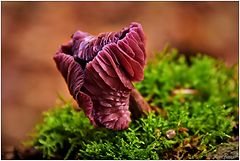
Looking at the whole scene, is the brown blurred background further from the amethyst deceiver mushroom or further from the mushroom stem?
the amethyst deceiver mushroom

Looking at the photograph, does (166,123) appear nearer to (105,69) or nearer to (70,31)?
(105,69)

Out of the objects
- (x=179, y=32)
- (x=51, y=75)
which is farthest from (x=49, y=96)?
(x=179, y=32)

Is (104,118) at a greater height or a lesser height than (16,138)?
greater

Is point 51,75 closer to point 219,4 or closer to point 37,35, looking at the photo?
point 37,35

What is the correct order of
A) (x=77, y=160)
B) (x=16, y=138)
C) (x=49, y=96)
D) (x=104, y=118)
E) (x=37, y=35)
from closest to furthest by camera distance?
(x=104, y=118) → (x=77, y=160) → (x=16, y=138) → (x=49, y=96) → (x=37, y=35)

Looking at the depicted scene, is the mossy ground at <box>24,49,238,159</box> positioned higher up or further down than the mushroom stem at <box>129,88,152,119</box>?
further down

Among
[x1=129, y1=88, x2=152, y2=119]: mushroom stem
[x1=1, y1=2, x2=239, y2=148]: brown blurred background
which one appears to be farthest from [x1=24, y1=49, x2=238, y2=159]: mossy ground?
[x1=1, y1=2, x2=239, y2=148]: brown blurred background
